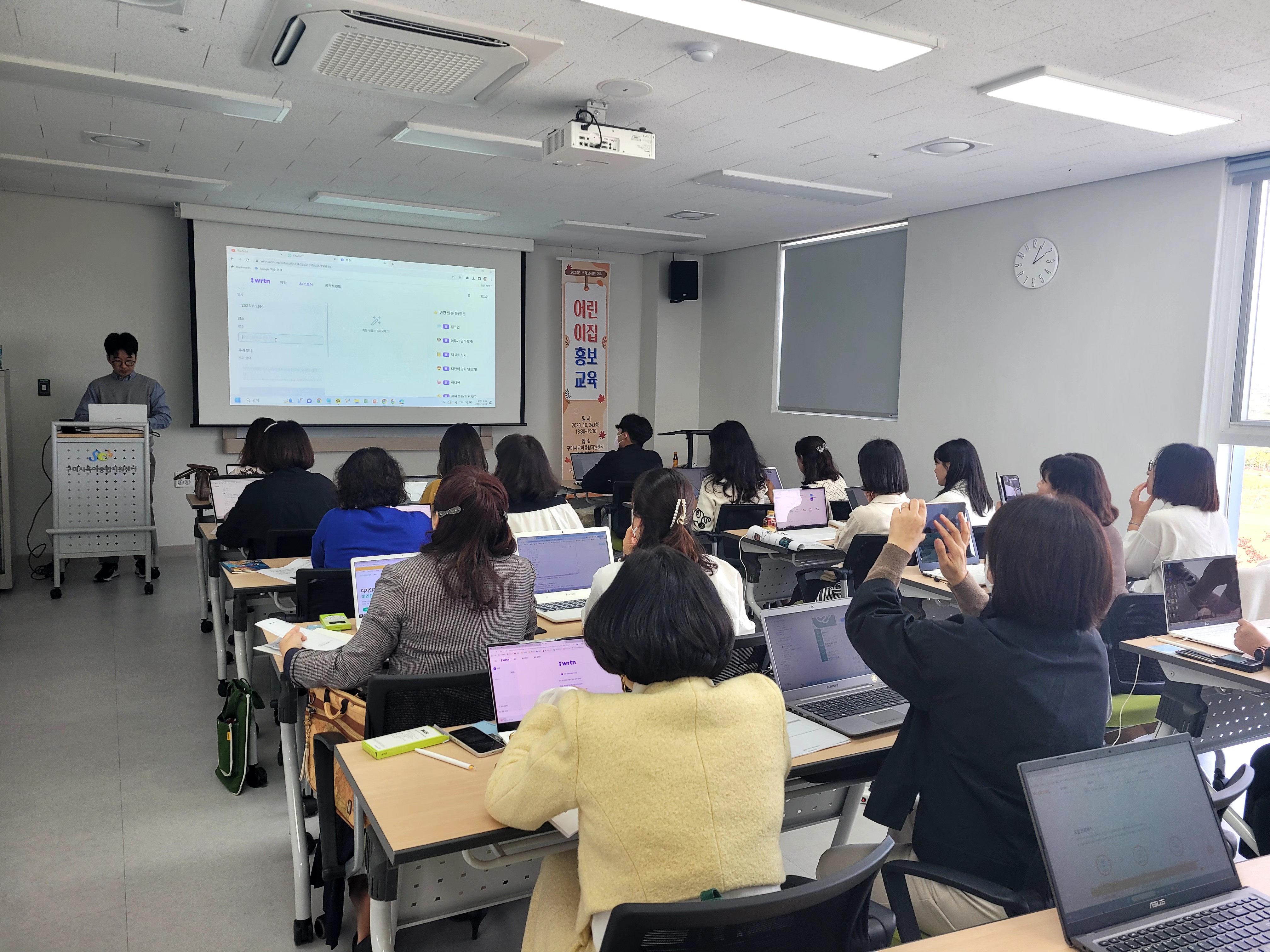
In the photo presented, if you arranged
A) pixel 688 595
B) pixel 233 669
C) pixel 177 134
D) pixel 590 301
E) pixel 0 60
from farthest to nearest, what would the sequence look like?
pixel 590 301
pixel 177 134
pixel 233 669
pixel 0 60
pixel 688 595

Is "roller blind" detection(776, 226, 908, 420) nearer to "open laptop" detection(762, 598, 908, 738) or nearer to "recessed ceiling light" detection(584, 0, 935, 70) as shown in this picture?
"recessed ceiling light" detection(584, 0, 935, 70)

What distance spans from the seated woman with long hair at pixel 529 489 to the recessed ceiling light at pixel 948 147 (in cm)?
275

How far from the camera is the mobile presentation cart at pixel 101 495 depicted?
5.99m

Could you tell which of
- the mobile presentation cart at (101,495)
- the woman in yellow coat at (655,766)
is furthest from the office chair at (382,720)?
the mobile presentation cart at (101,495)

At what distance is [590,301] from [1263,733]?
7131 mm

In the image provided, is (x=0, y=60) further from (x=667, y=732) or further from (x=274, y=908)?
(x=667, y=732)

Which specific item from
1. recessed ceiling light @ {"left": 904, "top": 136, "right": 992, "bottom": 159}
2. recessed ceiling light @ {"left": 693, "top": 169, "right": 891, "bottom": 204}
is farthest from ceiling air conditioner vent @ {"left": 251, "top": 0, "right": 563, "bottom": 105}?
recessed ceiling light @ {"left": 904, "top": 136, "right": 992, "bottom": 159}

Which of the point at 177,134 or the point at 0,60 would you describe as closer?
the point at 0,60

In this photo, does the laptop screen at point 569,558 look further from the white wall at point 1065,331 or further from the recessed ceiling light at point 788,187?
the white wall at point 1065,331

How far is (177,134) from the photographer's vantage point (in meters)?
4.94

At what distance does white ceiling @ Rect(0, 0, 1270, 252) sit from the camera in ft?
10.6

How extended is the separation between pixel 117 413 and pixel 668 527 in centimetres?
518

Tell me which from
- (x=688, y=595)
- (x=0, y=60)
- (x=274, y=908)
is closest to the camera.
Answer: (x=688, y=595)

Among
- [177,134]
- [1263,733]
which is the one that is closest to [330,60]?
[177,134]
